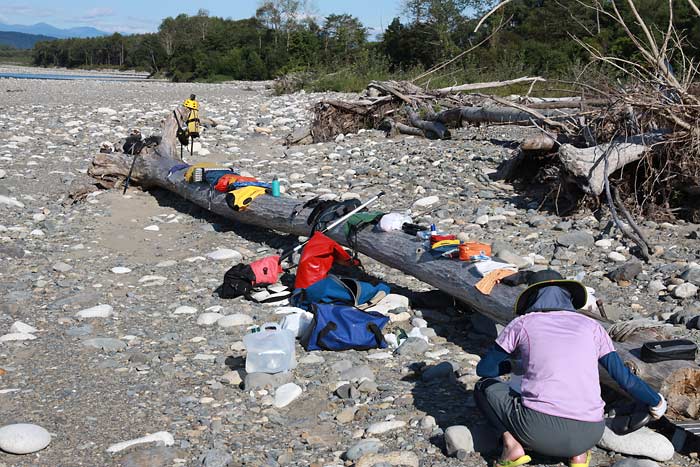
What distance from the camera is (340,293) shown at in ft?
17.6

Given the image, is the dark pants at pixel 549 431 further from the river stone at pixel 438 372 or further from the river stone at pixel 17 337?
the river stone at pixel 17 337

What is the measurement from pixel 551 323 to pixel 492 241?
3308 mm

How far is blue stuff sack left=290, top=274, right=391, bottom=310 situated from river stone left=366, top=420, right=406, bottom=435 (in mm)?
1653

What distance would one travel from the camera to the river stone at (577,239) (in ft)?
21.0

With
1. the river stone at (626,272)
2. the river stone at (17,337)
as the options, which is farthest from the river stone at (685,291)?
the river stone at (17,337)

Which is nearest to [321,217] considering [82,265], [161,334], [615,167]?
[161,334]

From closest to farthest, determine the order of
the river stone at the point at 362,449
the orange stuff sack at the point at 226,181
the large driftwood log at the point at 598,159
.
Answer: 1. the river stone at the point at 362,449
2. the large driftwood log at the point at 598,159
3. the orange stuff sack at the point at 226,181

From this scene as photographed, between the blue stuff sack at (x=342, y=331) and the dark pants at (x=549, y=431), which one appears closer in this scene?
the dark pants at (x=549, y=431)

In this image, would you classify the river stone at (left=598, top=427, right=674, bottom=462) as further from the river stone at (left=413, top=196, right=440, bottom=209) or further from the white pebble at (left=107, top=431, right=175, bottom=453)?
the river stone at (left=413, top=196, right=440, bottom=209)

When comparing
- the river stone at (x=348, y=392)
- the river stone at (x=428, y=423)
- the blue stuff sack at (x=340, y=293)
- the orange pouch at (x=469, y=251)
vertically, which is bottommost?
the river stone at (x=348, y=392)

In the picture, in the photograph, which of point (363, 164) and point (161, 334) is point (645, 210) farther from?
point (161, 334)

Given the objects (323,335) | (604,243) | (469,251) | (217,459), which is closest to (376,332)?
(323,335)

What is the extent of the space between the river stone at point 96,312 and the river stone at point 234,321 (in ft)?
2.98

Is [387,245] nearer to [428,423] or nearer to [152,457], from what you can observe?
[428,423]
